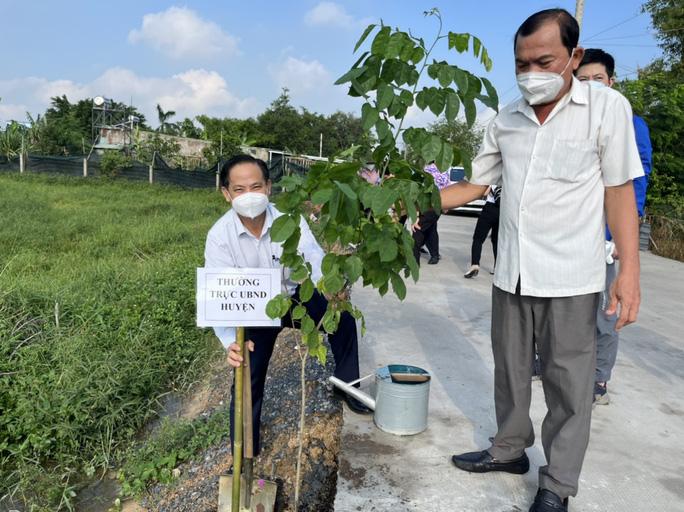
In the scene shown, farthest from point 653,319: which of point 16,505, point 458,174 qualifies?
point 458,174

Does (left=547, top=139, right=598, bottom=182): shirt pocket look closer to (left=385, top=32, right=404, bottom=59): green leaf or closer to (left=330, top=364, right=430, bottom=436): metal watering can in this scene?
(left=385, top=32, right=404, bottom=59): green leaf

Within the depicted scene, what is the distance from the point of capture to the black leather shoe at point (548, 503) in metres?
1.92

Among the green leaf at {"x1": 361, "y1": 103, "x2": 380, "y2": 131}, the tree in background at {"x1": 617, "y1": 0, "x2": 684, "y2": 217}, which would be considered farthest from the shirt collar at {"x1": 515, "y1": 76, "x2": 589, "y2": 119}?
the tree in background at {"x1": 617, "y1": 0, "x2": 684, "y2": 217}

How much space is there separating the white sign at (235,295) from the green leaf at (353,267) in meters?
0.42

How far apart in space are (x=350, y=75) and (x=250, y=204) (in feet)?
2.92

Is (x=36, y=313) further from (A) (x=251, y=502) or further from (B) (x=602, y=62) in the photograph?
(B) (x=602, y=62)

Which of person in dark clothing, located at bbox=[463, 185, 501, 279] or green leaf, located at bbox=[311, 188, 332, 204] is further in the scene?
person in dark clothing, located at bbox=[463, 185, 501, 279]

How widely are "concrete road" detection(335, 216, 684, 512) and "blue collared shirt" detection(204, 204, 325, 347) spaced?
32.7 inches

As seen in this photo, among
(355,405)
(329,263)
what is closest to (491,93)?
(329,263)

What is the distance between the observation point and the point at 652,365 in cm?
→ 360

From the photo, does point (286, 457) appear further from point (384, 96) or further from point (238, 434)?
point (384, 96)

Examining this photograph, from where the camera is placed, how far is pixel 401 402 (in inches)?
98.8

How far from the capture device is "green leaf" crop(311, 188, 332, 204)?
57.9 inches

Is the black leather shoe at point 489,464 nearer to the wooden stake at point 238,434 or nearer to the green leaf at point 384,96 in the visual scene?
the wooden stake at point 238,434
